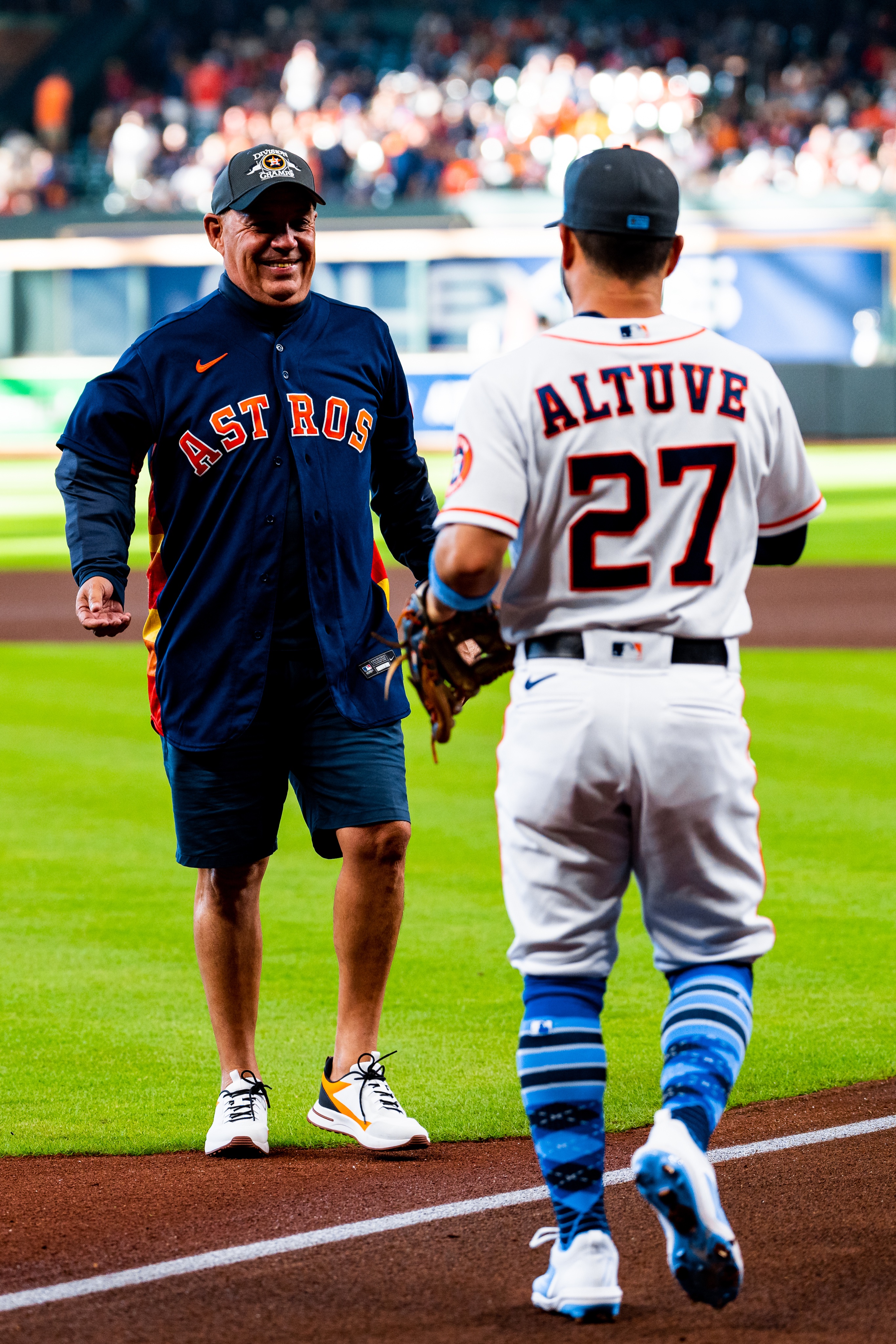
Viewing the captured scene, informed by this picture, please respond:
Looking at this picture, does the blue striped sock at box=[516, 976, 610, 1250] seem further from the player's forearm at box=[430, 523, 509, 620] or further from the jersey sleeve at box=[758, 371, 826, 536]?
the jersey sleeve at box=[758, 371, 826, 536]

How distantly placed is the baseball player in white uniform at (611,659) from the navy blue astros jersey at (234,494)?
3.34 ft

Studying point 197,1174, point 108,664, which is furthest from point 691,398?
point 108,664

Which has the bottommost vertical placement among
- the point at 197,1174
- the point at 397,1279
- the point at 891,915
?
the point at 891,915

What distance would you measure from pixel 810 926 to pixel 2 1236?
3350 mm

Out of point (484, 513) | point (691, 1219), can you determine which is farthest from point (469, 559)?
point (691, 1219)

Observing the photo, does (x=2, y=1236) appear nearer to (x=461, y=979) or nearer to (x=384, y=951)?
(x=384, y=951)

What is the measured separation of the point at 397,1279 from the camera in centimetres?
311

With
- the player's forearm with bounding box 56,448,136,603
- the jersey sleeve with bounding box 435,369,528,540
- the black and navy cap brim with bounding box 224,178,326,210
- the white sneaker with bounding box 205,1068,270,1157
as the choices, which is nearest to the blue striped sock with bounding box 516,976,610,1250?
the jersey sleeve with bounding box 435,369,528,540

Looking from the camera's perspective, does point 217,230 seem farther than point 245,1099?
Yes

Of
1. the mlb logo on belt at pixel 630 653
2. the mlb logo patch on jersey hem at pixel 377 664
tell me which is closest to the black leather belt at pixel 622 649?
the mlb logo on belt at pixel 630 653

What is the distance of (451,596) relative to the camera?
3018 millimetres

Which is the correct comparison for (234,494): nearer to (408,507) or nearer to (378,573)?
(378,573)

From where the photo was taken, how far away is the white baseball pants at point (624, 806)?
9.43 ft

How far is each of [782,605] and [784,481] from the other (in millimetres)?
11718
